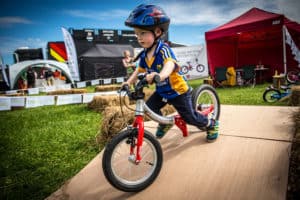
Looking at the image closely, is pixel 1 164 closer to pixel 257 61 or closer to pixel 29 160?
pixel 29 160

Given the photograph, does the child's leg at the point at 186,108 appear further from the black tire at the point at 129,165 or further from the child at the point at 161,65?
the black tire at the point at 129,165

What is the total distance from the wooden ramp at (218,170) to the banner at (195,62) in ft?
35.3

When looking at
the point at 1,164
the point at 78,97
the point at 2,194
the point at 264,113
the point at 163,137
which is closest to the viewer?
the point at 2,194

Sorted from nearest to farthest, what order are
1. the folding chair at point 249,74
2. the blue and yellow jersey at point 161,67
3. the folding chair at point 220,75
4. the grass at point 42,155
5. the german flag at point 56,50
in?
the blue and yellow jersey at point 161,67
the grass at point 42,155
the folding chair at point 249,74
the folding chair at point 220,75
the german flag at point 56,50

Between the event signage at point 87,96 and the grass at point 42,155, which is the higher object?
the event signage at point 87,96

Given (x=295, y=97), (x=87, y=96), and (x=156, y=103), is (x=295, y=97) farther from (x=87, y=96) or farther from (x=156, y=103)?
(x=87, y=96)

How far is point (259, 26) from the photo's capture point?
24.6 feet

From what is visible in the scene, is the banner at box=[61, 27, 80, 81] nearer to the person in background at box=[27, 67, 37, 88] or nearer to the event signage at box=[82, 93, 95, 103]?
the person in background at box=[27, 67, 37, 88]

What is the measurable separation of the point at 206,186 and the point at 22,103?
7.98m

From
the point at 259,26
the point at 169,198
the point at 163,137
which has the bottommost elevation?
the point at 169,198

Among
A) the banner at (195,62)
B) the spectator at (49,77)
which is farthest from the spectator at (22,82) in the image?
the banner at (195,62)

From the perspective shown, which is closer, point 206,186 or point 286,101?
point 206,186

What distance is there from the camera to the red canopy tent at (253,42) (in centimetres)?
763

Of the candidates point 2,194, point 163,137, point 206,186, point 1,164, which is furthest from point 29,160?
point 206,186
